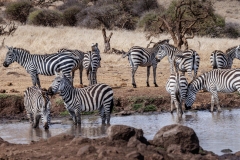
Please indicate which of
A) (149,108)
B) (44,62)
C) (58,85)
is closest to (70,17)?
(44,62)

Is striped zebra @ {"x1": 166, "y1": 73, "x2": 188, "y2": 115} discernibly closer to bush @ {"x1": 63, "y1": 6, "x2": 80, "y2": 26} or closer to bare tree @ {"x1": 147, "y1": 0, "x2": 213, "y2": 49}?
bare tree @ {"x1": 147, "y1": 0, "x2": 213, "y2": 49}

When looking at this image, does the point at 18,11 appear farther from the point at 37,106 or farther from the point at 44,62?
the point at 37,106

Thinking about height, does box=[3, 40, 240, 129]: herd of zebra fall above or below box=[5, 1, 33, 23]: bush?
below

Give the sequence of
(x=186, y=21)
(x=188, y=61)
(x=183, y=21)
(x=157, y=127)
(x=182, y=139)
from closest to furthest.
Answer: (x=182, y=139) → (x=157, y=127) → (x=188, y=61) → (x=183, y=21) → (x=186, y=21)

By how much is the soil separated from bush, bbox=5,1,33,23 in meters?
22.1

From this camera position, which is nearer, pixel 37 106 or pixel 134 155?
pixel 134 155

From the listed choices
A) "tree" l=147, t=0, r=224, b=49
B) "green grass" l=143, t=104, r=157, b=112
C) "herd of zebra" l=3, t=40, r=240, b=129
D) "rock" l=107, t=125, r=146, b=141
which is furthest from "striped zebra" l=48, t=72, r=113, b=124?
"tree" l=147, t=0, r=224, b=49

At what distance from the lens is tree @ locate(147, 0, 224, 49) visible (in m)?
22.3

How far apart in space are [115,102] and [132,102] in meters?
0.45

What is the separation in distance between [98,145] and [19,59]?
8.42 metres

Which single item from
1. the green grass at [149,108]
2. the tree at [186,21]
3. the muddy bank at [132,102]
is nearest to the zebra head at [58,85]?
the muddy bank at [132,102]

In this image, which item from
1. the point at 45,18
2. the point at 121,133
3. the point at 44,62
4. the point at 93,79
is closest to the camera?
the point at 121,133

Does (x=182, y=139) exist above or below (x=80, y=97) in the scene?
below

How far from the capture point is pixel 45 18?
39.3 m
